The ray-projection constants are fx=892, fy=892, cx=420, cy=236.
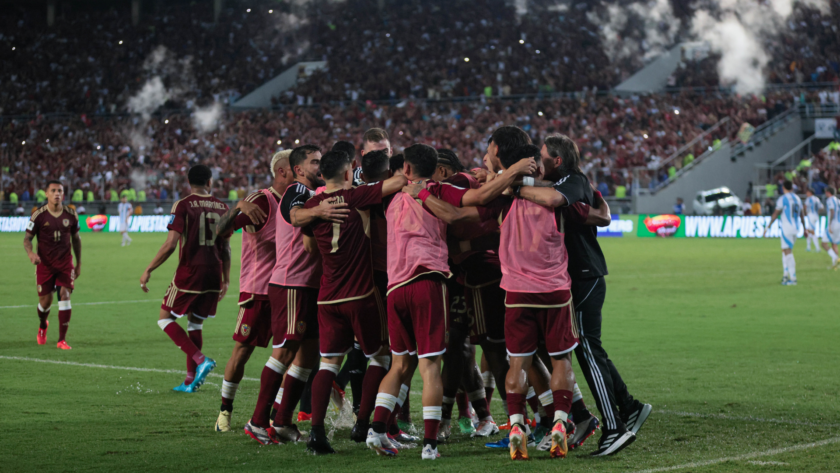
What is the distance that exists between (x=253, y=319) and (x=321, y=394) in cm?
124

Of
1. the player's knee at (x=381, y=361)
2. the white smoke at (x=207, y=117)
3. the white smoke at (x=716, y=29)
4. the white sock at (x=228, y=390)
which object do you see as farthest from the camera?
the white smoke at (x=207, y=117)

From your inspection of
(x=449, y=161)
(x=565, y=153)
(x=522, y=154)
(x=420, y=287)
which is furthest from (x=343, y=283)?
(x=565, y=153)

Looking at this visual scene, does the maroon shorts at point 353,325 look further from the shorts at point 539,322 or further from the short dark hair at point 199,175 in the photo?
the short dark hair at point 199,175

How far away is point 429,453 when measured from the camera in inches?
220

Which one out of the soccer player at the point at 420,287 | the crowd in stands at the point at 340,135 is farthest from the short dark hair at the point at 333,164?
the crowd in stands at the point at 340,135

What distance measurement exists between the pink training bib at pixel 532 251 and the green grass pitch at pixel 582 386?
43.3 inches

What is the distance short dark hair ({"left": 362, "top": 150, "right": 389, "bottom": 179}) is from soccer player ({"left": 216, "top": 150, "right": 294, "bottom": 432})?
2.82ft

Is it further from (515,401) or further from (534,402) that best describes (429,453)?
(534,402)

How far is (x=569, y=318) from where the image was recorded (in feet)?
18.7

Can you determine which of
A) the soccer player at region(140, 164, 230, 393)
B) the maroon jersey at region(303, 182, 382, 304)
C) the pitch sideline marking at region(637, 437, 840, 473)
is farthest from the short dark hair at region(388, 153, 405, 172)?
the pitch sideline marking at region(637, 437, 840, 473)

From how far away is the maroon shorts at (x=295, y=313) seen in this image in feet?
20.6

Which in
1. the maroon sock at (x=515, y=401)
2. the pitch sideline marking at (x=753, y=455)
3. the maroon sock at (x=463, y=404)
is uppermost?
the maroon sock at (x=515, y=401)

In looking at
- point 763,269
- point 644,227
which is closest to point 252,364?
point 763,269

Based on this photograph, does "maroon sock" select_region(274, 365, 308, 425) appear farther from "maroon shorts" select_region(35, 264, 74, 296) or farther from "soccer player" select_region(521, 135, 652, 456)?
"maroon shorts" select_region(35, 264, 74, 296)
